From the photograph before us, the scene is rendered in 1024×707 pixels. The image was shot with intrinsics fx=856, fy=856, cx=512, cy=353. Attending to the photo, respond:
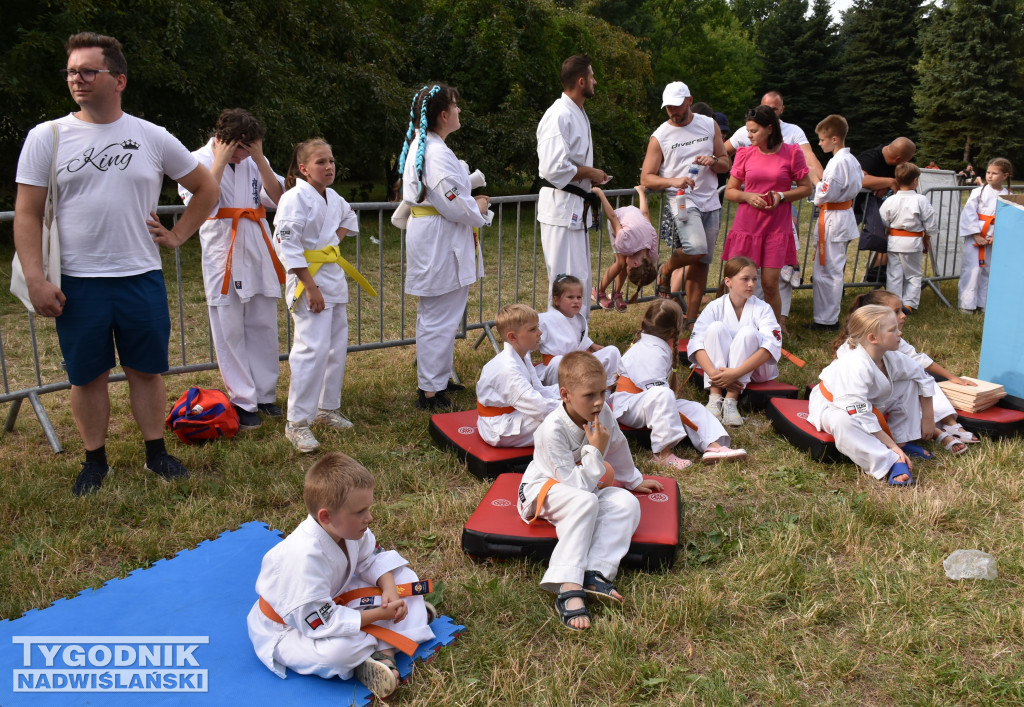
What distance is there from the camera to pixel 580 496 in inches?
142

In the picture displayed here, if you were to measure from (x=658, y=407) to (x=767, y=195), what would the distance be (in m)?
2.86

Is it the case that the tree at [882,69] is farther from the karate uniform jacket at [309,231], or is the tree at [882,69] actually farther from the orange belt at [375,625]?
the orange belt at [375,625]

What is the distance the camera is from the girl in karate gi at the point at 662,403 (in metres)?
4.98

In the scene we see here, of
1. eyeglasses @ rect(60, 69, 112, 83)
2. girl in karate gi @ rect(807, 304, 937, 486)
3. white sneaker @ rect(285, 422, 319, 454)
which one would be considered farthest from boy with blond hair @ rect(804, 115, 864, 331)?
eyeglasses @ rect(60, 69, 112, 83)

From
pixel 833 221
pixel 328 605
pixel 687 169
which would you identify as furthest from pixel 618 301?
pixel 328 605

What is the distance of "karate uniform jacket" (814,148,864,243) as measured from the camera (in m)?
7.77

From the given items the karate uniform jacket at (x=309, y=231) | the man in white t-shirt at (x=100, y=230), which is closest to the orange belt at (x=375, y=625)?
the man in white t-shirt at (x=100, y=230)

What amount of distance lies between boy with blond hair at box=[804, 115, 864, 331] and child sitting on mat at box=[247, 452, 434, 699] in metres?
6.02

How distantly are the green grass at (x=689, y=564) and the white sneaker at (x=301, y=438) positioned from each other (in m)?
0.07

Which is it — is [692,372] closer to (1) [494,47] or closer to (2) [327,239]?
(2) [327,239]

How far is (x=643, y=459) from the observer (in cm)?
505

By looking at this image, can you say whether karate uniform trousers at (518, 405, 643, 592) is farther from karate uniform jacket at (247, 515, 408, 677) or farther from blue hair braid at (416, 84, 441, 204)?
blue hair braid at (416, 84, 441, 204)

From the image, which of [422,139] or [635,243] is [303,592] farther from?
[635,243]

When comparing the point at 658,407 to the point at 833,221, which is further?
the point at 833,221
